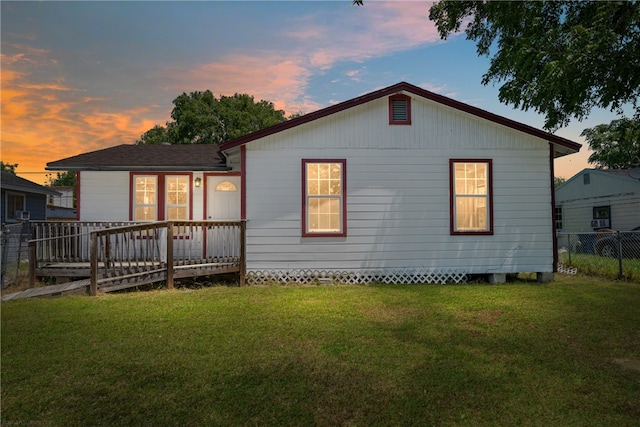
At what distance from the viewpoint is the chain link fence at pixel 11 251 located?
7.77 m

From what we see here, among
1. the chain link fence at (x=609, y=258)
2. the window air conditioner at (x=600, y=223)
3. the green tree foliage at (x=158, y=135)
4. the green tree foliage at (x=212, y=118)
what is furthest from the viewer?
the green tree foliage at (x=158, y=135)

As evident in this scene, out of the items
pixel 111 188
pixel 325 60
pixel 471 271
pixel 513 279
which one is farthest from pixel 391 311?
pixel 325 60

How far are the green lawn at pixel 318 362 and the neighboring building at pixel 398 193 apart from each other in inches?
74.6

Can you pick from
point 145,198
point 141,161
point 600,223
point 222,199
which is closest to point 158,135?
point 141,161

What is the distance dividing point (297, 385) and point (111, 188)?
8.84m


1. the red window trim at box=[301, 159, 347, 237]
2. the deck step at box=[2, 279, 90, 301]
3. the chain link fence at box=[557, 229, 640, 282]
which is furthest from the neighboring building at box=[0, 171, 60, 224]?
the chain link fence at box=[557, 229, 640, 282]

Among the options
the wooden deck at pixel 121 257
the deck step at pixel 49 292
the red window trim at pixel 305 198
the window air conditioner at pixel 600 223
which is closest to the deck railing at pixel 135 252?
the wooden deck at pixel 121 257

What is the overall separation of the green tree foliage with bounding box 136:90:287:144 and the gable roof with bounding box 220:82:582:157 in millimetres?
19749

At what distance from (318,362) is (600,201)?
69.7 ft

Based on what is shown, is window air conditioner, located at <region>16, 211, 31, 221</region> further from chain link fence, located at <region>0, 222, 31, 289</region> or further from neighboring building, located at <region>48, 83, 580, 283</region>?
neighboring building, located at <region>48, 83, 580, 283</region>

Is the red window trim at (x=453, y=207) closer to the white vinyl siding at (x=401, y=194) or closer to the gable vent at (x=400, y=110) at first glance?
the white vinyl siding at (x=401, y=194)

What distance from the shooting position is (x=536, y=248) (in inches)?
343

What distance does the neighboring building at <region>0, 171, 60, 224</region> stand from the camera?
17.4m

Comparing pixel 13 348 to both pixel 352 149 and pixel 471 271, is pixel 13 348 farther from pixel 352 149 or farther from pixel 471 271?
pixel 471 271
